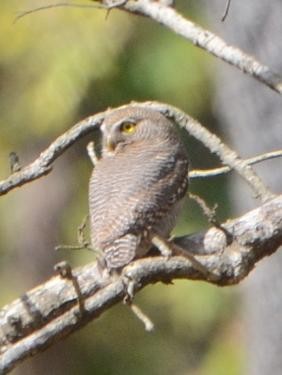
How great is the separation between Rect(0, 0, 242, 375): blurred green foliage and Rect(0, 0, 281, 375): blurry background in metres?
0.01

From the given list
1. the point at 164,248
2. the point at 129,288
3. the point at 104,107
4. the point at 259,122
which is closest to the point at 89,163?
the point at 104,107

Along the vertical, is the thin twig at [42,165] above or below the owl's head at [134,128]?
below

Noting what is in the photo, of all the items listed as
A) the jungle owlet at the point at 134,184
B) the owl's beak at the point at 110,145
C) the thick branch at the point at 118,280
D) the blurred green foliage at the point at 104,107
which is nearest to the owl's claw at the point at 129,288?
the thick branch at the point at 118,280

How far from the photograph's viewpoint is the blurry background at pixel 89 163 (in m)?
12.4

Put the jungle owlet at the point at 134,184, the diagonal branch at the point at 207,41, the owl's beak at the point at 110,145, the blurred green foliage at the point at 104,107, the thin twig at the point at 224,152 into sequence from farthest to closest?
the blurred green foliage at the point at 104,107, the owl's beak at the point at 110,145, the jungle owlet at the point at 134,184, the diagonal branch at the point at 207,41, the thin twig at the point at 224,152

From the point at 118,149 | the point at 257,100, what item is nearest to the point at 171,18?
the point at 118,149

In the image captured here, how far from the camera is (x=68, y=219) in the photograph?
44.3ft

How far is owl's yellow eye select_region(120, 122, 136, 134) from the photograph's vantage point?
6816 mm

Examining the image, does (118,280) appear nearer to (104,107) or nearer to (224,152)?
(224,152)

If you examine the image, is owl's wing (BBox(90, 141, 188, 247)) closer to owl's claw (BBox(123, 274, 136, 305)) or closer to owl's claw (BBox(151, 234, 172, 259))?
owl's claw (BBox(151, 234, 172, 259))

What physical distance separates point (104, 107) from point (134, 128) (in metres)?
6.33

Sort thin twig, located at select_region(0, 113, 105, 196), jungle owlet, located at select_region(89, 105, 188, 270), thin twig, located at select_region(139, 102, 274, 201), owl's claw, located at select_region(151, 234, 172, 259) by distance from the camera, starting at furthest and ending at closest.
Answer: jungle owlet, located at select_region(89, 105, 188, 270) < thin twig, located at select_region(0, 113, 105, 196) < thin twig, located at select_region(139, 102, 274, 201) < owl's claw, located at select_region(151, 234, 172, 259)

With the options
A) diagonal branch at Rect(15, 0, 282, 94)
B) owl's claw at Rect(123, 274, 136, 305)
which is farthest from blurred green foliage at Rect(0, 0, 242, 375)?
owl's claw at Rect(123, 274, 136, 305)

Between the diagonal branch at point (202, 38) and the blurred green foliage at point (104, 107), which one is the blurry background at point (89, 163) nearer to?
the blurred green foliage at point (104, 107)
